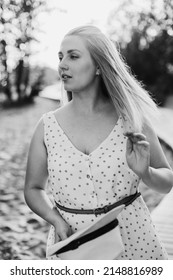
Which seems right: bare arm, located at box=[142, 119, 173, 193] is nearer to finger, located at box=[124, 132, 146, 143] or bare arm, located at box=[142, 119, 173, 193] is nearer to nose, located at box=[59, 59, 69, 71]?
finger, located at box=[124, 132, 146, 143]

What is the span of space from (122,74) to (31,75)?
40.5 feet

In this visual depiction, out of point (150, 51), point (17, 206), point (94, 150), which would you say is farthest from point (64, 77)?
point (150, 51)

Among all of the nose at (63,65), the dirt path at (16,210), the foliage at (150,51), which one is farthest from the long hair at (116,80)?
the foliage at (150,51)

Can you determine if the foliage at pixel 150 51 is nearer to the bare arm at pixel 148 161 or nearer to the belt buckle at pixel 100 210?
the bare arm at pixel 148 161

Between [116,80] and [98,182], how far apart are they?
411 millimetres

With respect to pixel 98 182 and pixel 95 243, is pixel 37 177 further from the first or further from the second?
pixel 95 243

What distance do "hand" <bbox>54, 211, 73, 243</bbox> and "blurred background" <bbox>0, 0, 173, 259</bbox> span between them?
2.48 ft

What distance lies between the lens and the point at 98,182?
5.45ft

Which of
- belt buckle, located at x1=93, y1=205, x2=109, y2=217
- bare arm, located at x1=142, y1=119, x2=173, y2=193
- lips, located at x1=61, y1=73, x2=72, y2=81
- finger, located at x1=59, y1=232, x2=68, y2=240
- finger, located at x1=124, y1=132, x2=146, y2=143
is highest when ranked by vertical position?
lips, located at x1=61, y1=73, x2=72, y2=81

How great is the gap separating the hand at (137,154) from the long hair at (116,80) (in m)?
0.17

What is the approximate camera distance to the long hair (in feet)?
5.65

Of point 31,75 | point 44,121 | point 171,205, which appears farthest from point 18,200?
point 31,75

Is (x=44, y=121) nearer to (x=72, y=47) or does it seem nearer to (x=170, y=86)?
(x=72, y=47)

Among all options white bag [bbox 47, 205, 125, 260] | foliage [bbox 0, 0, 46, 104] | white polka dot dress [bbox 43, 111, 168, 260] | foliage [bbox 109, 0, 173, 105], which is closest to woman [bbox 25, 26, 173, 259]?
white polka dot dress [bbox 43, 111, 168, 260]
